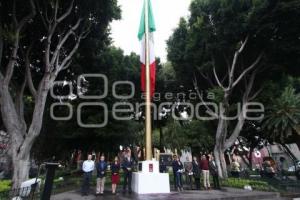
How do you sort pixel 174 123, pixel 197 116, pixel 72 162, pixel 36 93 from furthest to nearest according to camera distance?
pixel 72 162 < pixel 174 123 < pixel 197 116 < pixel 36 93

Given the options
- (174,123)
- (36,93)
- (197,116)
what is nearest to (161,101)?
(174,123)

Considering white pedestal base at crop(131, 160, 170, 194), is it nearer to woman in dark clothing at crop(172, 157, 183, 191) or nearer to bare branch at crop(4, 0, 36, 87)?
woman in dark clothing at crop(172, 157, 183, 191)

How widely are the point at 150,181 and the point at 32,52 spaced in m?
12.2

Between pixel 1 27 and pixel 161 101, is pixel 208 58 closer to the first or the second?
pixel 161 101

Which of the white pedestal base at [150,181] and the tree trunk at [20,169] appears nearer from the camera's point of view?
the white pedestal base at [150,181]

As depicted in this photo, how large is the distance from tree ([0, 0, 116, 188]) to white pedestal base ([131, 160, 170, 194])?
546 cm

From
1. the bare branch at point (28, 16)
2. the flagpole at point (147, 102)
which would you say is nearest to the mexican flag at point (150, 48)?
the flagpole at point (147, 102)

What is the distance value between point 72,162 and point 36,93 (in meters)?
22.5

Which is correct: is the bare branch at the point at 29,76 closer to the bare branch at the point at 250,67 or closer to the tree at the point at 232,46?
the tree at the point at 232,46

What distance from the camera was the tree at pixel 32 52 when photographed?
648 inches

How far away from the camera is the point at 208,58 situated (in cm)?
2725

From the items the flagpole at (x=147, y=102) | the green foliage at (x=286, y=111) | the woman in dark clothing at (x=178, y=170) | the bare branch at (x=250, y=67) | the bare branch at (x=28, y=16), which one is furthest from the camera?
the green foliage at (x=286, y=111)

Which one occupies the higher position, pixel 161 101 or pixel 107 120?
pixel 161 101

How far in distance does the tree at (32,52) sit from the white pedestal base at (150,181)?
215 inches
